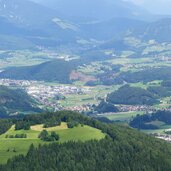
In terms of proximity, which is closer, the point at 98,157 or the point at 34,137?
the point at 98,157

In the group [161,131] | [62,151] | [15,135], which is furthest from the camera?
[161,131]

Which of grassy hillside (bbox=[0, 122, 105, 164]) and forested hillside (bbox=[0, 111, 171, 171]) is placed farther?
grassy hillside (bbox=[0, 122, 105, 164])

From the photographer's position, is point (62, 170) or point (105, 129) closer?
point (62, 170)

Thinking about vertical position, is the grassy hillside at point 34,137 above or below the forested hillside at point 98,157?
above

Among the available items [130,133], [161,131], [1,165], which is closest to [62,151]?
[1,165]

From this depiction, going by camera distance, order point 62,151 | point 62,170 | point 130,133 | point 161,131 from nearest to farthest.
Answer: point 62,170, point 62,151, point 130,133, point 161,131

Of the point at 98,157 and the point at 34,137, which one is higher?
the point at 34,137

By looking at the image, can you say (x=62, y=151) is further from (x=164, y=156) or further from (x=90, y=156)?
(x=164, y=156)

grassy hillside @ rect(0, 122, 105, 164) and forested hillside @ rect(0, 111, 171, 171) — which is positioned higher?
grassy hillside @ rect(0, 122, 105, 164)

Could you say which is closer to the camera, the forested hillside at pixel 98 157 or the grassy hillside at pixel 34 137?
the forested hillside at pixel 98 157
